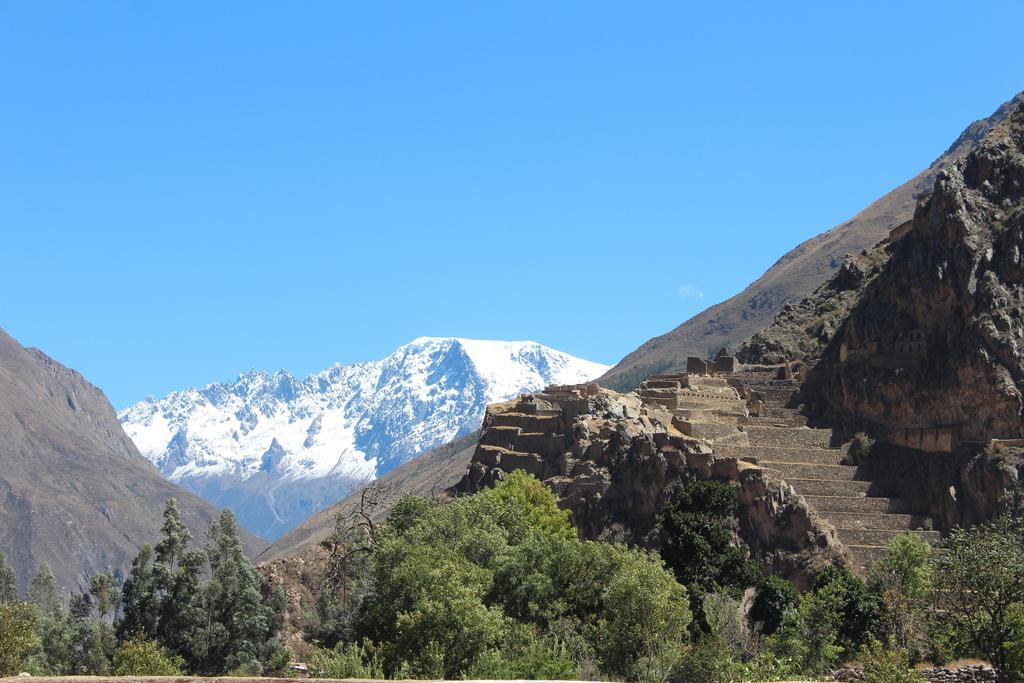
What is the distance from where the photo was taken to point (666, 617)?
220 ft

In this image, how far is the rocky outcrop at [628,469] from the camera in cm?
9769

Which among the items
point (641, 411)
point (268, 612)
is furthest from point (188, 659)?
point (641, 411)

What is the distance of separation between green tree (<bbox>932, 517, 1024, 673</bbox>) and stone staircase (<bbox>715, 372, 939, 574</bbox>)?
32.1 metres

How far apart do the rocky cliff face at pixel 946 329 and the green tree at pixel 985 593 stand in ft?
152

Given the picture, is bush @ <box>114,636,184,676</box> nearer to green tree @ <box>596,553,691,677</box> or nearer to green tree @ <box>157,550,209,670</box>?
green tree @ <box>157,550,209,670</box>

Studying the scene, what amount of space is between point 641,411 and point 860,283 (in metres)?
36.0

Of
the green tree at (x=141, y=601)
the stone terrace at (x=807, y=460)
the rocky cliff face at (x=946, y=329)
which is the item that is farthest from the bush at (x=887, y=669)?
the rocky cliff face at (x=946, y=329)

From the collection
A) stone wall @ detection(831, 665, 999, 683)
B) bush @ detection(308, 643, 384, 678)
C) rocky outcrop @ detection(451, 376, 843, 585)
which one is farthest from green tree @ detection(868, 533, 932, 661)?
bush @ detection(308, 643, 384, 678)

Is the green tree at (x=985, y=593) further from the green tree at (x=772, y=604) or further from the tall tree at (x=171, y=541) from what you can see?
the tall tree at (x=171, y=541)

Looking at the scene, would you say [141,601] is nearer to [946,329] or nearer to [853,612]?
[853,612]

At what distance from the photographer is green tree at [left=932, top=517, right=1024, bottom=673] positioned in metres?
58.7

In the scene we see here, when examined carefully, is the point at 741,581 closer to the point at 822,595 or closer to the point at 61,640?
the point at 822,595

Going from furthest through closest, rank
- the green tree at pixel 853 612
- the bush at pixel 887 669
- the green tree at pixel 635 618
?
the green tree at pixel 853 612, the green tree at pixel 635 618, the bush at pixel 887 669

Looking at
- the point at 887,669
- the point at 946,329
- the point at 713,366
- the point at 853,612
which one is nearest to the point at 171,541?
the point at 853,612
